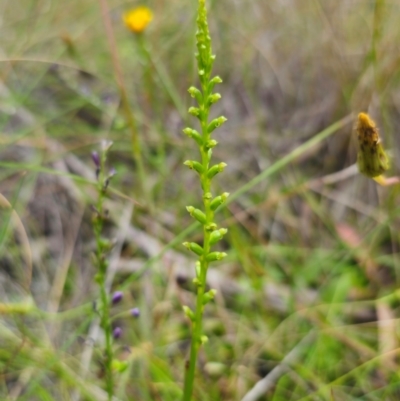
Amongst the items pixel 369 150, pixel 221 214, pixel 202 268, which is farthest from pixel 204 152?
pixel 221 214

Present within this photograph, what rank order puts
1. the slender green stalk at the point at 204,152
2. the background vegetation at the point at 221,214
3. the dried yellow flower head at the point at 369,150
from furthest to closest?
the background vegetation at the point at 221,214 < the dried yellow flower head at the point at 369,150 < the slender green stalk at the point at 204,152

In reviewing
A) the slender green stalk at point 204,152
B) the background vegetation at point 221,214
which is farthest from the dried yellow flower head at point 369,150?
the slender green stalk at point 204,152

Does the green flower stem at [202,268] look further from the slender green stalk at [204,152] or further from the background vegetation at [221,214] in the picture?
the background vegetation at [221,214]

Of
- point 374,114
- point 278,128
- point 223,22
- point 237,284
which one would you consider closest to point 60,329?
point 237,284

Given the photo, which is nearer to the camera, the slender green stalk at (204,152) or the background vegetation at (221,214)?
the slender green stalk at (204,152)

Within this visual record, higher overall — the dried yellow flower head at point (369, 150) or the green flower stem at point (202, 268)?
the dried yellow flower head at point (369, 150)

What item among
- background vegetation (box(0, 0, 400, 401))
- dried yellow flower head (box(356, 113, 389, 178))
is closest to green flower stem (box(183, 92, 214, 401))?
background vegetation (box(0, 0, 400, 401))

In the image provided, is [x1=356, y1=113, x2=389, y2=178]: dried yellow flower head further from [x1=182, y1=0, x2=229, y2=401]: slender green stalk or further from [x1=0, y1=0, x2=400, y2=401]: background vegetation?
[x1=182, y1=0, x2=229, y2=401]: slender green stalk
